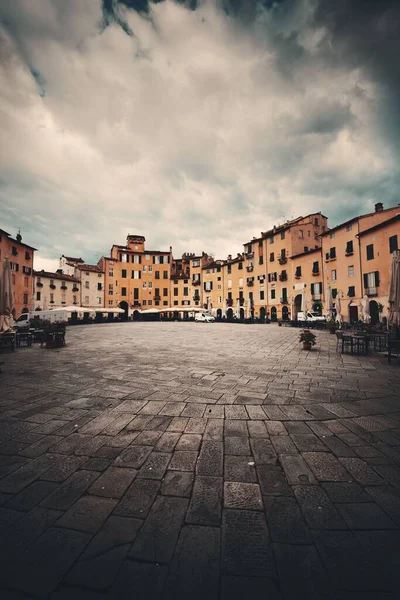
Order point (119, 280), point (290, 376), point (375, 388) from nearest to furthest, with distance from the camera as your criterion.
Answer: point (375, 388) → point (290, 376) → point (119, 280)

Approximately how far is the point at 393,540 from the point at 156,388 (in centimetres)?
398

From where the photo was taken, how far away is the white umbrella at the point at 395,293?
7356mm

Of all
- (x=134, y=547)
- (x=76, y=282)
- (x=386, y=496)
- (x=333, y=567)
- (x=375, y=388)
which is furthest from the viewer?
(x=76, y=282)

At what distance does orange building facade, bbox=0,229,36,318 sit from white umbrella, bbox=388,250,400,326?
33.7m

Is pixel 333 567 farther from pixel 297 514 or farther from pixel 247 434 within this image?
pixel 247 434

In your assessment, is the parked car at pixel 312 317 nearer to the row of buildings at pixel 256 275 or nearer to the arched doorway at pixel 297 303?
the row of buildings at pixel 256 275

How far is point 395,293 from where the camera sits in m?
7.48

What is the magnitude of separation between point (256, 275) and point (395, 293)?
32.2 m

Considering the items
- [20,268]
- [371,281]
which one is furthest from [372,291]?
[20,268]

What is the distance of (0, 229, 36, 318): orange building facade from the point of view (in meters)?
28.6

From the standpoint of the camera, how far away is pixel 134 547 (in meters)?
1.64

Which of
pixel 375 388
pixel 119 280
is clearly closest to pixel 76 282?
pixel 119 280

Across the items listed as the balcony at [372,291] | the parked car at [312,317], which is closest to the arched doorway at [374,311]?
the balcony at [372,291]

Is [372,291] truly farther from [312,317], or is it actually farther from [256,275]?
[256,275]
